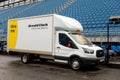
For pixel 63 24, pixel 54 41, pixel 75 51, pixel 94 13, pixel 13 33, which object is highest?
pixel 94 13

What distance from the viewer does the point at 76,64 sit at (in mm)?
12344

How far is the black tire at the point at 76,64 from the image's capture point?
12195 millimetres


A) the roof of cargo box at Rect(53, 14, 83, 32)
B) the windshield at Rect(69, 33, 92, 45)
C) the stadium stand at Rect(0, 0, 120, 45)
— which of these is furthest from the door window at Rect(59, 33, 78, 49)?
the stadium stand at Rect(0, 0, 120, 45)

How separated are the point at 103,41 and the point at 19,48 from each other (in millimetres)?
5861

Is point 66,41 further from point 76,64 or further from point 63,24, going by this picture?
point 76,64

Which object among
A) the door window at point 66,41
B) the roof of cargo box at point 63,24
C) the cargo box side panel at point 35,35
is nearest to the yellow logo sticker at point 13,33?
the cargo box side panel at point 35,35

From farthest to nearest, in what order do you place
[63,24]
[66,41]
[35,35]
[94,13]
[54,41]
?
[94,13], [35,35], [54,41], [63,24], [66,41]

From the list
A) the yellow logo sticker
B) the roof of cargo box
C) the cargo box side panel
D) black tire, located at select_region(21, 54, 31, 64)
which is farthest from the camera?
the yellow logo sticker

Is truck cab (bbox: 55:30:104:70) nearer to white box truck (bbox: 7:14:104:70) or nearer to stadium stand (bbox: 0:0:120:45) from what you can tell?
white box truck (bbox: 7:14:104:70)

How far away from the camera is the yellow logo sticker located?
15781mm

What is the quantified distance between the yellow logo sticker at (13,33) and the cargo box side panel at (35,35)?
212mm

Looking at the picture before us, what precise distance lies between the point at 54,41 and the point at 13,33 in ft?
12.5

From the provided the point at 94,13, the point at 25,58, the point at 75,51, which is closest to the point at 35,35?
the point at 25,58

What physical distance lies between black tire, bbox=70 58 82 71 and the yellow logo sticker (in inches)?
189
